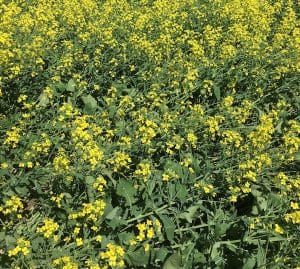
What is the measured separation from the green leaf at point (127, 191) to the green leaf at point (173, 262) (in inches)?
19.4

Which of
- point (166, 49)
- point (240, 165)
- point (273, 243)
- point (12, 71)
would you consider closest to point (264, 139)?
point (240, 165)

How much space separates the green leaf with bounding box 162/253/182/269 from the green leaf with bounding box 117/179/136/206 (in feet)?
1.62

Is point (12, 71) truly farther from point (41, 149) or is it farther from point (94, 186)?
point (94, 186)

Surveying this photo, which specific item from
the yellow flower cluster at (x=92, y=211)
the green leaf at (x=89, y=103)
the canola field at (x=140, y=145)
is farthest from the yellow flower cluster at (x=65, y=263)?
the green leaf at (x=89, y=103)

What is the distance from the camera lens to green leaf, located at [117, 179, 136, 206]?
3340mm

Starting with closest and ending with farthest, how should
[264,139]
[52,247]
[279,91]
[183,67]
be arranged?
[52,247] < [264,139] < [183,67] < [279,91]

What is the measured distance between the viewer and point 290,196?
3.51m

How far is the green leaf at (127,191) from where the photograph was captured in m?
3.34

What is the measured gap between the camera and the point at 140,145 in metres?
3.72

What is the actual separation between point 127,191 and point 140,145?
0.48m

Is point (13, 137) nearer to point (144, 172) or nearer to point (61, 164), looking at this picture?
point (61, 164)

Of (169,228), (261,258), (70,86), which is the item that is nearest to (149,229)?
(169,228)

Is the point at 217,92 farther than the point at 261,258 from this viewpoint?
Yes

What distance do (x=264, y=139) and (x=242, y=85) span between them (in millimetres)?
1418
